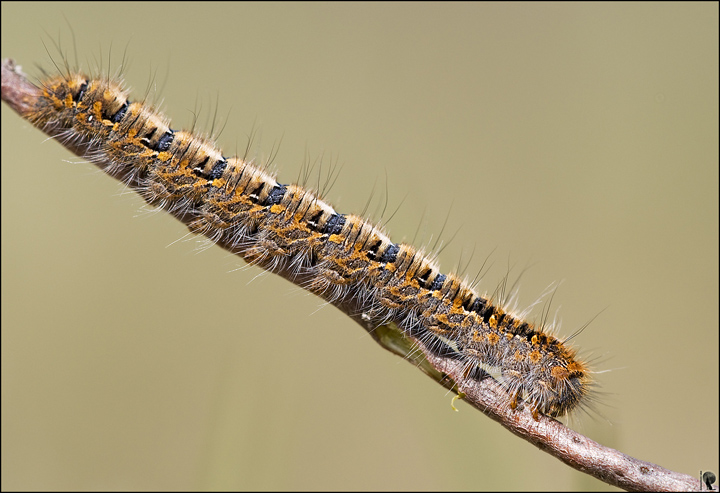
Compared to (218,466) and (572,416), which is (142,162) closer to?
(218,466)

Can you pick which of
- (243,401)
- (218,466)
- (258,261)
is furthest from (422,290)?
(218,466)

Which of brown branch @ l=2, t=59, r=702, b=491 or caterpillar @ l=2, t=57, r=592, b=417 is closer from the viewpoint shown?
brown branch @ l=2, t=59, r=702, b=491

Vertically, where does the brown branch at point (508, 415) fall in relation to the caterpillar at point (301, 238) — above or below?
below

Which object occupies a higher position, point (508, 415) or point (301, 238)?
point (301, 238)

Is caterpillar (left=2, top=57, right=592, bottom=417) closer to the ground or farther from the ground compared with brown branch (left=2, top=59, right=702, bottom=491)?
farther from the ground

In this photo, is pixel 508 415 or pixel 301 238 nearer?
pixel 508 415
